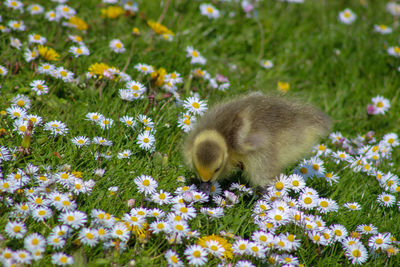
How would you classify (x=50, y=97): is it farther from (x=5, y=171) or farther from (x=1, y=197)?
(x=1, y=197)

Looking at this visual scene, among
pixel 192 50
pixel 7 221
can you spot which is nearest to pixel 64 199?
pixel 7 221

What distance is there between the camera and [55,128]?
414 cm

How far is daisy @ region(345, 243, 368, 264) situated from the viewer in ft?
11.9

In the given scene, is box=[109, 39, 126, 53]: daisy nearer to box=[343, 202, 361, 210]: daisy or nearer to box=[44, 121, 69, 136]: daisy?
box=[44, 121, 69, 136]: daisy

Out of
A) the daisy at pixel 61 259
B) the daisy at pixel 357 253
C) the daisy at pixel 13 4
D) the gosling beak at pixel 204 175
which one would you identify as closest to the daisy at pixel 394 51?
the daisy at pixel 357 253

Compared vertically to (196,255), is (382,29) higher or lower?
higher

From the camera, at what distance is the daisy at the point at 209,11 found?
22.0 feet

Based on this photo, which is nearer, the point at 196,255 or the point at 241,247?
the point at 196,255

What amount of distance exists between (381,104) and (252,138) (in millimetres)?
2782

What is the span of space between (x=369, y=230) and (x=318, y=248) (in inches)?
21.6

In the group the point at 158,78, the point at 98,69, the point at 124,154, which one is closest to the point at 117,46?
the point at 98,69

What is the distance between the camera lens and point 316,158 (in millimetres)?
4836

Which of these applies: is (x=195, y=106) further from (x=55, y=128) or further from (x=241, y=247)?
(x=241, y=247)

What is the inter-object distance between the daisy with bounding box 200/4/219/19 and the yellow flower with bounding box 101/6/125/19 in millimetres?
1238
